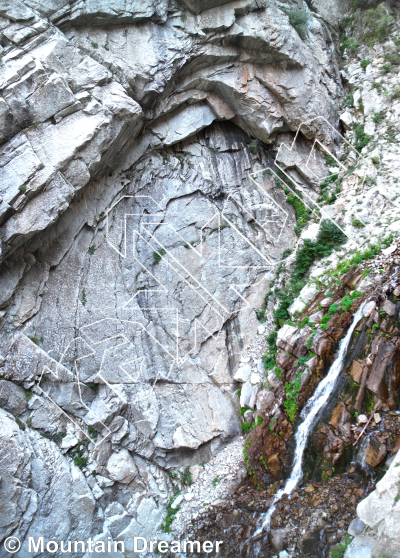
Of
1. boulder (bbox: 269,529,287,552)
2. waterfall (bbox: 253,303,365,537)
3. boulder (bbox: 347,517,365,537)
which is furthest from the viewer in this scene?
waterfall (bbox: 253,303,365,537)

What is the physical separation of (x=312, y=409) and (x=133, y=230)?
21.8 ft

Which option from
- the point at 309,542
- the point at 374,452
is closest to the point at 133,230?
the point at 374,452

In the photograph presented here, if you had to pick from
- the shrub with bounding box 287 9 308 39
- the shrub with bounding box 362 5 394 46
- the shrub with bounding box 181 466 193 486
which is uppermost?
the shrub with bounding box 287 9 308 39

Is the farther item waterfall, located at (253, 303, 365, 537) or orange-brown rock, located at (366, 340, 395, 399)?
waterfall, located at (253, 303, 365, 537)

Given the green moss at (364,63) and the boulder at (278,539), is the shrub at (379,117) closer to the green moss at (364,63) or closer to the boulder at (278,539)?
the green moss at (364,63)

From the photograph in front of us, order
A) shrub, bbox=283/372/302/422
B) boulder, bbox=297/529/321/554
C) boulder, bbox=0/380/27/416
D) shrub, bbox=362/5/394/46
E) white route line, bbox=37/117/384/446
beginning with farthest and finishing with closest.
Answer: shrub, bbox=362/5/394/46 < white route line, bbox=37/117/384/446 < boulder, bbox=0/380/27/416 < shrub, bbox=283/372/302/422 < boulder, bbox=297/529/321/554

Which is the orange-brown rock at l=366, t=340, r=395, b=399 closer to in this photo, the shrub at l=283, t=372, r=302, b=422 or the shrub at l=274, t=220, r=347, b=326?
the shrub at l=283, t=372, r=302, b=422

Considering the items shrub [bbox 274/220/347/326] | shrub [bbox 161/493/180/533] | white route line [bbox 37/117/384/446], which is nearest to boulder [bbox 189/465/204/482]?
shrub [bbox 161/493/180/533]

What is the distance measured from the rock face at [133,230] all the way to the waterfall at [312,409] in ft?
1.78

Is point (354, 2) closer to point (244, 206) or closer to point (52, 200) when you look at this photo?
point (244, 206)

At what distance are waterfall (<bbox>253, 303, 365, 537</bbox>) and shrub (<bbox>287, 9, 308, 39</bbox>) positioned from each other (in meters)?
8.94

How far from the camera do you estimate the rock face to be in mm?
8781

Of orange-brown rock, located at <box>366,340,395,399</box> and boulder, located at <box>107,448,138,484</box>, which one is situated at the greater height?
orange-brown rock, located at <box>366,340,395,399</box>

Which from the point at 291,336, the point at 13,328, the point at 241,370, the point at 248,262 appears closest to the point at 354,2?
the point at 248,262
